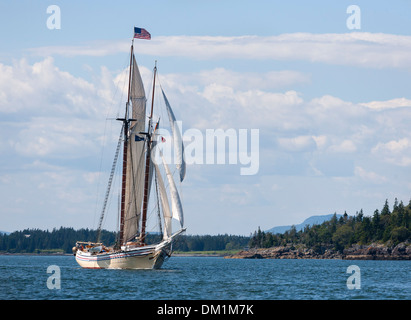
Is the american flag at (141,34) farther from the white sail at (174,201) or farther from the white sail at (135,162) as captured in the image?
the white sail at (174,201)

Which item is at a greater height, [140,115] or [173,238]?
[140,115]

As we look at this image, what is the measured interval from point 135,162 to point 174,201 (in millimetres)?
11287

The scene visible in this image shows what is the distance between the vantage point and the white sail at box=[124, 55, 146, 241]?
99.2 m

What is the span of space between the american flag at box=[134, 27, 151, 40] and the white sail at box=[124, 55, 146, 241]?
3350mm

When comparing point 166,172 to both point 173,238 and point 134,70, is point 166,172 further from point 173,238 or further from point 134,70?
point 134,70

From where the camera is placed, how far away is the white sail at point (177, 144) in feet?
298

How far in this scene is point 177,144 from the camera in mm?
91062

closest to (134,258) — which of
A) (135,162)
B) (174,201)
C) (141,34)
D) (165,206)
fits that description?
(165,206)

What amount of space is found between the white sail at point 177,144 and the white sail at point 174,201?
1.53 meters

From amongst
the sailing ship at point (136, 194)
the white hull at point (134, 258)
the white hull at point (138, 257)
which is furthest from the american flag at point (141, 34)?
the white hull at point (134, 258)
